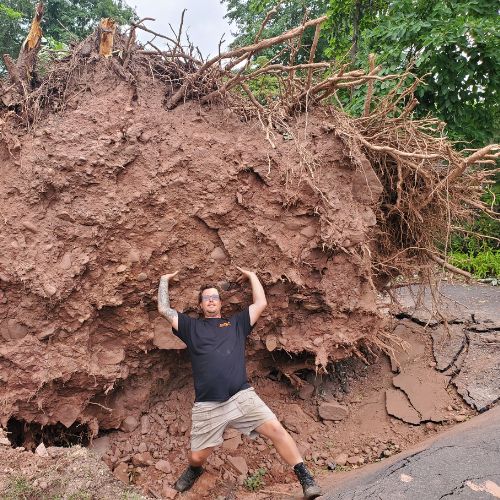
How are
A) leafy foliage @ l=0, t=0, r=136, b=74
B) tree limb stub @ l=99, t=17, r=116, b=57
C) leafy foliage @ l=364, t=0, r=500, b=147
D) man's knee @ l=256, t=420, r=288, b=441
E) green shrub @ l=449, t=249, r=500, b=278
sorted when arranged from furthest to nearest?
leafy foliage @ l=0, t=0, r=136, b=74 → green shrub @ l=449, t=249, r=500, b=278 → leafy foliage @ l=364, t=0, r=500, b=147 → tree limb stub @ l=99, t=17, r=116, b=57 → man's knee @ l=256, t=420, r=288, b=441

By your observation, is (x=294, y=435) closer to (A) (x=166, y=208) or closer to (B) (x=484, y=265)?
(A) (x=166, y=208)

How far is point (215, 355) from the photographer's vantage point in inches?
120

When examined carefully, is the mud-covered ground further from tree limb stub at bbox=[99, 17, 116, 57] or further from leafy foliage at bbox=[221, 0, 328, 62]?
leafy foliage at bbox=[221, 0, 328, 62]

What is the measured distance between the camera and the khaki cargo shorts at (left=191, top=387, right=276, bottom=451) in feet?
9.82

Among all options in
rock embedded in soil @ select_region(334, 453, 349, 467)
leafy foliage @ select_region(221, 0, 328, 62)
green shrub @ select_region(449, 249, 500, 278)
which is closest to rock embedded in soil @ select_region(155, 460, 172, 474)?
rock embedded in soil @ select_region(334, 453, 349, 467)

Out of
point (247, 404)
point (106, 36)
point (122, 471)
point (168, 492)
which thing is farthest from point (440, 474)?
point (106, 36)

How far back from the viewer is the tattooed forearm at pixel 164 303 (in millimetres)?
3232

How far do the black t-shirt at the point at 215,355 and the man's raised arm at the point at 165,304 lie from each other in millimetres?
46

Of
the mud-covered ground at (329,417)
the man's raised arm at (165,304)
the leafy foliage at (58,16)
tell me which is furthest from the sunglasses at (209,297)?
the leafy foliage at (58,16)

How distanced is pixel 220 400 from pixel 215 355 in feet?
0.97

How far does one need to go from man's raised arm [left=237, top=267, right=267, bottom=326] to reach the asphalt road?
1249 millimetres

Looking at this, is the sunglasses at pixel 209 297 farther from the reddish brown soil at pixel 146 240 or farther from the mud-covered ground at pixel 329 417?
the mud-covered ground at pixel 329 417

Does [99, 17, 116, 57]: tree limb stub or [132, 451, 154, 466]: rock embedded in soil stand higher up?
[99, 17, 116, 57]: tree limb stub

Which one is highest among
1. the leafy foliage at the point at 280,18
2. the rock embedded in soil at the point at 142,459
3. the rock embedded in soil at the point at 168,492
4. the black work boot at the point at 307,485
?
the leafy foliage at the point at 280,18
